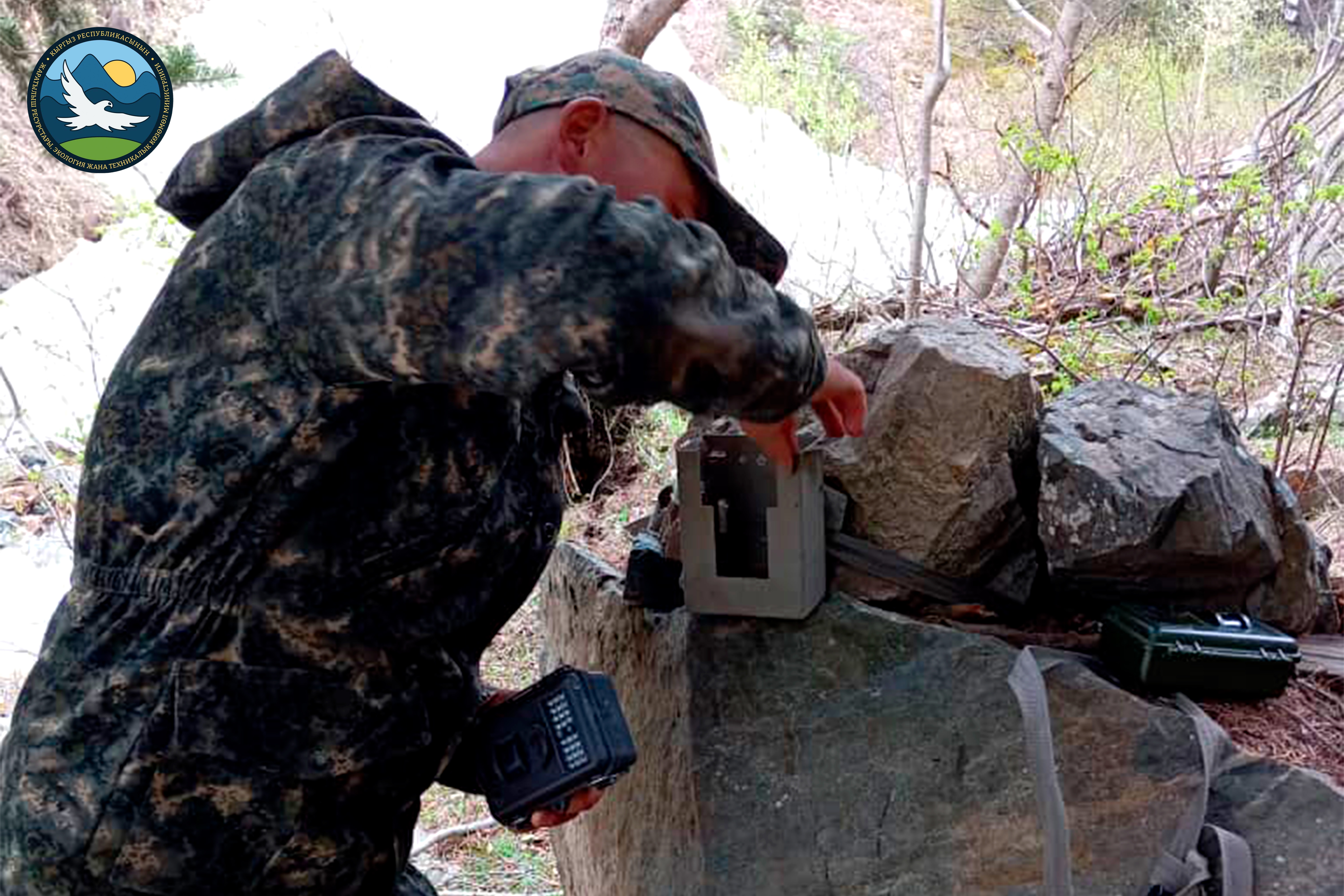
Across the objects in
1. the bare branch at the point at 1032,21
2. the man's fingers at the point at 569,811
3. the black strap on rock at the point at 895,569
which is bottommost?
the man's fingers at the point at 569,811

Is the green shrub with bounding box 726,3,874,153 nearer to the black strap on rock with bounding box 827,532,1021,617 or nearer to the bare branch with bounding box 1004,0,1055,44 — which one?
the bare branch with bounding box 1004,0,1055,44

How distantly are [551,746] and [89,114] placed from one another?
136 inches

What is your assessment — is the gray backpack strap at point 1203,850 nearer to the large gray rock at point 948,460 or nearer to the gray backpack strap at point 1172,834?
the gray backpack strap at point 1172,834

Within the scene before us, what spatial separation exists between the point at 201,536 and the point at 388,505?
0.19 m

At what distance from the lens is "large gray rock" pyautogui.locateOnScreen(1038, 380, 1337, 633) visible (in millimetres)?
1882

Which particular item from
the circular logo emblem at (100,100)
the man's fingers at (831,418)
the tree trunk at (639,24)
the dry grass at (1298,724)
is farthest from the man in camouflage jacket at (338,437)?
the tree trunk at (639,24)

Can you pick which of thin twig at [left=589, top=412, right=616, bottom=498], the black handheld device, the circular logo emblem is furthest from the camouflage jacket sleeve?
thin twig at [left=589, top=412, right=616, bottom=498]

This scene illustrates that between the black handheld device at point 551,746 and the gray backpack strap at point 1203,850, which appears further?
the gray backpack strap at point 1203,850

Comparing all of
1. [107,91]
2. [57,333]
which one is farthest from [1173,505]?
[57,333]

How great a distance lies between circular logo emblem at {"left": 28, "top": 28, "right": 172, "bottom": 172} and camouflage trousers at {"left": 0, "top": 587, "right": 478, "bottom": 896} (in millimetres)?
3093

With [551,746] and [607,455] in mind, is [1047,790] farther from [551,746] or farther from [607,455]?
[607,455]

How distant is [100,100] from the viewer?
4.14 metres

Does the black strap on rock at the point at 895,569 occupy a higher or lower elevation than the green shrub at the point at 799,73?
lower

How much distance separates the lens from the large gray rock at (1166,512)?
1.88 m
